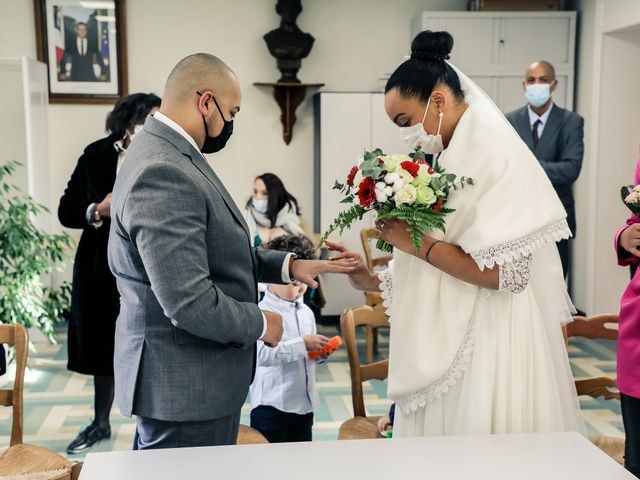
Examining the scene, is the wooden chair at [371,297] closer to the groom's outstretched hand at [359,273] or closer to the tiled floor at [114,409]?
the tiled floor at [114,409]

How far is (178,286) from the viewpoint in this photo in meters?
1.63

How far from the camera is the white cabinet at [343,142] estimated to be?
232 inches

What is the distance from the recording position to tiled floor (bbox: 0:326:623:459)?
12.3ft

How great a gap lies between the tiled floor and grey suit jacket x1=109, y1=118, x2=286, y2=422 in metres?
1.88

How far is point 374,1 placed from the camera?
6.25 meters

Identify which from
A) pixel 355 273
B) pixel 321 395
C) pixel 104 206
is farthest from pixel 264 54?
pixel 355 273

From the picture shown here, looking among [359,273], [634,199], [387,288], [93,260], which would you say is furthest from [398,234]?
[93,260]

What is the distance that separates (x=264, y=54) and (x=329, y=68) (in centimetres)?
54

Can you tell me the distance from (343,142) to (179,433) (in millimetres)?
4320

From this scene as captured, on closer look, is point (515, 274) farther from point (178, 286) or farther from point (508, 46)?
point (508, 46)

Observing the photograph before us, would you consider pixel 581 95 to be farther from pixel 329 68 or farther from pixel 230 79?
pixel 230 79

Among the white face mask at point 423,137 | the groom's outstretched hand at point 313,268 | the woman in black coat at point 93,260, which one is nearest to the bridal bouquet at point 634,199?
the white face mask at point 423,137

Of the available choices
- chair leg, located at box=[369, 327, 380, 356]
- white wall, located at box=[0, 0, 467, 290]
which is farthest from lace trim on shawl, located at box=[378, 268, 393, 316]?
white wall, located at box=[0, 0, 467, 290]

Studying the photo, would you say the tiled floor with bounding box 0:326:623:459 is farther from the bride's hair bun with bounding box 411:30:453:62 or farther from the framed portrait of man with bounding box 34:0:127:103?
the bride's hair bun with bounding box 411:30:453:62
